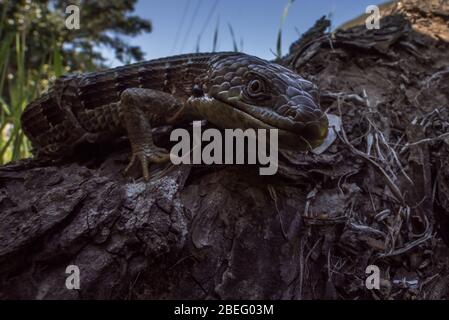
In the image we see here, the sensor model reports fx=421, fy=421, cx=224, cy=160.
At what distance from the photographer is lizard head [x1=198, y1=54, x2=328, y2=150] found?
1673 mm

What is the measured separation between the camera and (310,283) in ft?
5.18

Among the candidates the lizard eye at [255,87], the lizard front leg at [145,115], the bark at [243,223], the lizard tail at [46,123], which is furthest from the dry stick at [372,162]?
the lizard tail at [46,123]

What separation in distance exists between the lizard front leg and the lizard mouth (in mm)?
387

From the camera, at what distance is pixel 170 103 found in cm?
222

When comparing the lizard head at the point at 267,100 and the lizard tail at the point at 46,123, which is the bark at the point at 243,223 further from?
the lizard tail at the point at 46,123

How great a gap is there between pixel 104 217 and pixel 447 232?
4.76 feet

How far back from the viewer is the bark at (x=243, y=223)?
55.9 inches

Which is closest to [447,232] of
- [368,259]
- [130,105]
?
[368,259]

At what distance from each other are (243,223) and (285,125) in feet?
1.40

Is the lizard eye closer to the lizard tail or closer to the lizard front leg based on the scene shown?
the lizard front leg

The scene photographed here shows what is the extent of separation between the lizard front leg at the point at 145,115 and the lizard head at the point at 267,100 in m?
0.25

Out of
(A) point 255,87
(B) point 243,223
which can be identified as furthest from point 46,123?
(B) point 243,223

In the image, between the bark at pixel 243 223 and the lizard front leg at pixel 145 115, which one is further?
the lizard front leg at pixel 145 115
